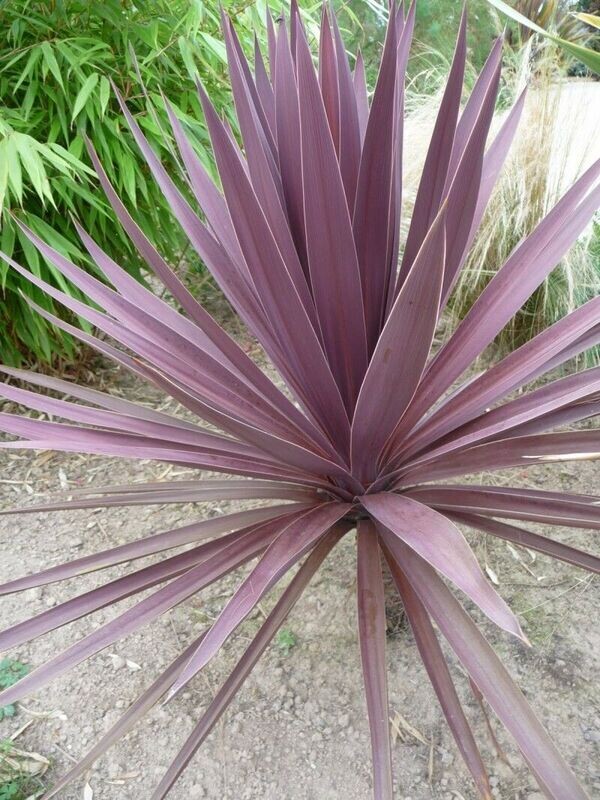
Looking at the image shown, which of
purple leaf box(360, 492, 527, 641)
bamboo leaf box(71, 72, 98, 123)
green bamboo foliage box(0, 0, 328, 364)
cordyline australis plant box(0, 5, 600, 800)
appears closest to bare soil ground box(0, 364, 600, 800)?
cordyline australis plant box(0, 5, 600, 800)

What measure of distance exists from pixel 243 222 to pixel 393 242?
0.32 metres

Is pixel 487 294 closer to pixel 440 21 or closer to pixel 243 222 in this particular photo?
pixel 243 222

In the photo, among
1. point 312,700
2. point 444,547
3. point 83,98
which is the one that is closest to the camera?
point 444,547

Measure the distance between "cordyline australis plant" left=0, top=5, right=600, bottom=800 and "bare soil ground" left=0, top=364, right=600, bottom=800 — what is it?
263 mm

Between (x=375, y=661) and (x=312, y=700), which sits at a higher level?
(x=375, y=661)

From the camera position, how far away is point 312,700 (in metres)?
1.18

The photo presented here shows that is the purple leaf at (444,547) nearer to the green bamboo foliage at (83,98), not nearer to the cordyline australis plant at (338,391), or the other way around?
the cordyline australis plant at (338,391)

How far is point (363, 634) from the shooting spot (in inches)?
33.4

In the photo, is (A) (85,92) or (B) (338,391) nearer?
(B) (338,391)

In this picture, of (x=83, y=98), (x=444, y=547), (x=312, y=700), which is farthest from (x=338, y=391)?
(x=83, y=98)

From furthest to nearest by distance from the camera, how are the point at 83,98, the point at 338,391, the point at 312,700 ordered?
the point at 83,98 < the point at 312,700 < the point at 338,391

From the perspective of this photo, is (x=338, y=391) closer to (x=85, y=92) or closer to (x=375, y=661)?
(x=375, y=661)

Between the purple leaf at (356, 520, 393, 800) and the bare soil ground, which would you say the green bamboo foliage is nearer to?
the bare soil ground

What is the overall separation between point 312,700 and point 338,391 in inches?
24.9
